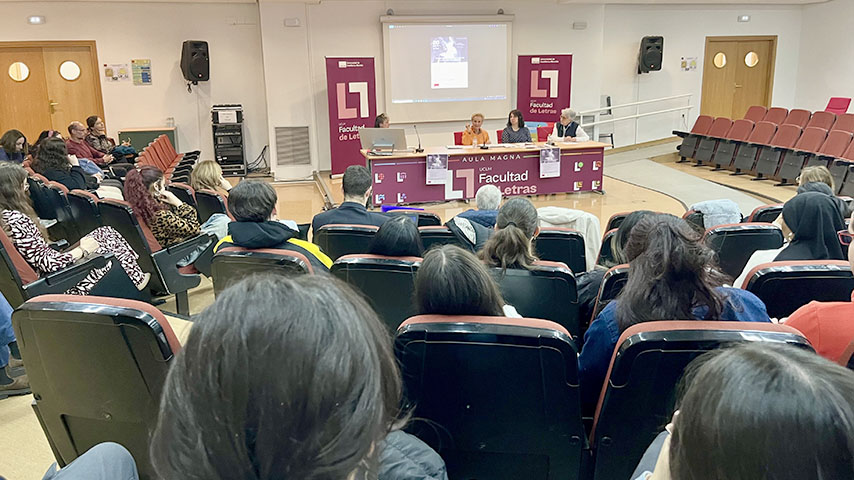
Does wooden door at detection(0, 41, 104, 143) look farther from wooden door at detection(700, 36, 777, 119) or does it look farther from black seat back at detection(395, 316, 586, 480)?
wooden door at detection(700, 36, 777, 119)

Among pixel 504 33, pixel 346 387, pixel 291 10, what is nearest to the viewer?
pixel 346 387

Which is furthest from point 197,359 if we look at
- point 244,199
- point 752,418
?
point 244,199

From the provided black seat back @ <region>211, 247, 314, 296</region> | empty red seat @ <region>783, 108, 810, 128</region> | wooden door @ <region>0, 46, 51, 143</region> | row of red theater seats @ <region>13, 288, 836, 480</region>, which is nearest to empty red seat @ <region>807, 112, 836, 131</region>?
empty red seat @ <region>783, 108, 810, 128</region>

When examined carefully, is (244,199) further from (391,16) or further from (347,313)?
(391,16)

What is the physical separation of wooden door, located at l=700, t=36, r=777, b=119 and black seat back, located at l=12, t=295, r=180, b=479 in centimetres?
1329

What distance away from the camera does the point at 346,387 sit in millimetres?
688

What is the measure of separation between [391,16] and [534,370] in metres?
9.35

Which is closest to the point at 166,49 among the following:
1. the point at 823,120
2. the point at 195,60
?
the point at 195,60

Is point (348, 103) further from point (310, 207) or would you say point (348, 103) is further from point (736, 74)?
point (736, 74)

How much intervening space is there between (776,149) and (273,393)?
33.1ft

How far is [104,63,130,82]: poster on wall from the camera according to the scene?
9883 millimetres

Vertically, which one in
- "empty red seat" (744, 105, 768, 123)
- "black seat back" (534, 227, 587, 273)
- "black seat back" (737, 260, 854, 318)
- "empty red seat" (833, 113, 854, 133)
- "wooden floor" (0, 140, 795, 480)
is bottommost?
"wooden floor" (0, 140, 795, 480)

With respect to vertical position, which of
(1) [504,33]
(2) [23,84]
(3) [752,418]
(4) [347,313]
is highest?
(1) [504,33]

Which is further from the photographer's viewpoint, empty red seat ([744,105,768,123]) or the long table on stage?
empty red seat ([744,105,768,123])
